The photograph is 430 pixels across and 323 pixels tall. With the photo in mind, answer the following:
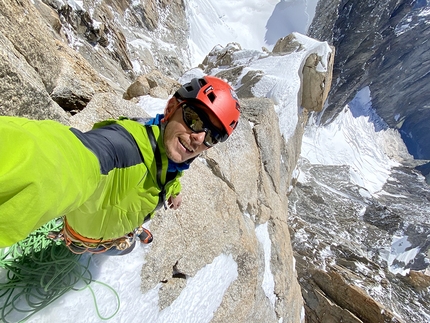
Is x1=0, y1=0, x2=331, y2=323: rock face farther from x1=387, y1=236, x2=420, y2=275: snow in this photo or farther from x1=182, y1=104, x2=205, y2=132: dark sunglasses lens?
x1=387, y1=236, x2=420, y2=275: snow

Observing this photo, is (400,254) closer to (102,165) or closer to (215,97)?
(215,97)

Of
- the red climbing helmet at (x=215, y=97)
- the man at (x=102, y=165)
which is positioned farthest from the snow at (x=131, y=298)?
the red climbing helmet at (x=215, y=97)

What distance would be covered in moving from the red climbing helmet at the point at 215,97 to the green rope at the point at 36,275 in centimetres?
228

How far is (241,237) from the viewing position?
5840 millimetres

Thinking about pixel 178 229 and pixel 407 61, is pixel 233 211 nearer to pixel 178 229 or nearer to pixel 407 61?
pixel 178 229

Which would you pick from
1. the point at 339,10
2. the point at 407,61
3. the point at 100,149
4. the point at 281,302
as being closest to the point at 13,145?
the point at 100,149

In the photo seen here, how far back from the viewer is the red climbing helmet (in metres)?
2.41

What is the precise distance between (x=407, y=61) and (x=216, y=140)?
341 feet

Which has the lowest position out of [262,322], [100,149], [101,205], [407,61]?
[262,322]

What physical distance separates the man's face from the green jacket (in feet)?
0.25

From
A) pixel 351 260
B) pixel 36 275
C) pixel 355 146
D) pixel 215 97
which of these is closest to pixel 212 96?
pixel 215 97

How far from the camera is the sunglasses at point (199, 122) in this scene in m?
2.34

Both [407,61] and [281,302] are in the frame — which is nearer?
[281,302]

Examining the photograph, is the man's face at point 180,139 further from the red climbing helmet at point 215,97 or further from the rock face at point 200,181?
the rock face at point 200,181
